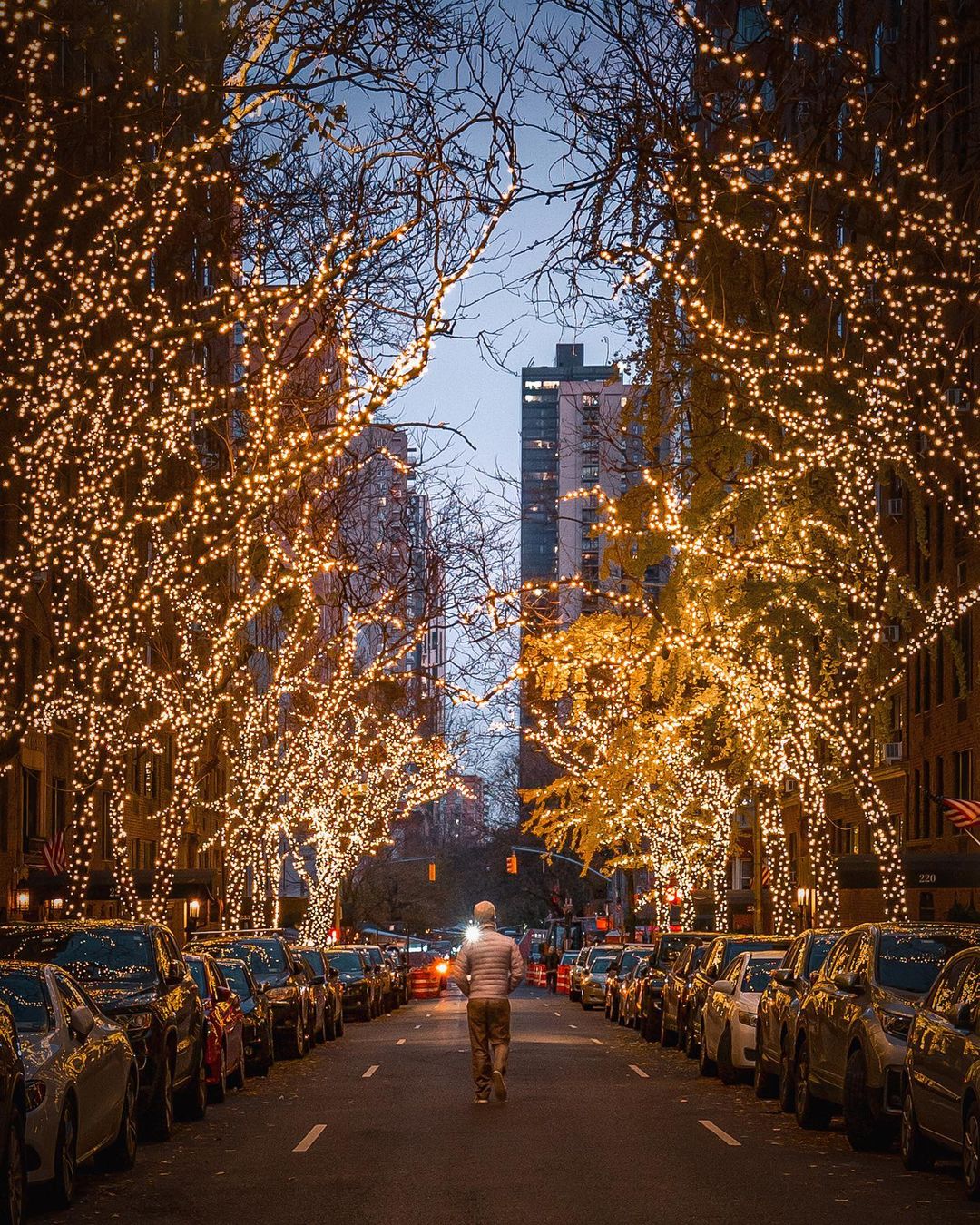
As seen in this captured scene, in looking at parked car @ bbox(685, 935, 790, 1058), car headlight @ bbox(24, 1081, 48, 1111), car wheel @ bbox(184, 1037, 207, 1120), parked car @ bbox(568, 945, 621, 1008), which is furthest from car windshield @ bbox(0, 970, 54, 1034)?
parked car @ bbox(568, 945, 621, 1008)

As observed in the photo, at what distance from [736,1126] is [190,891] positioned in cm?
3289

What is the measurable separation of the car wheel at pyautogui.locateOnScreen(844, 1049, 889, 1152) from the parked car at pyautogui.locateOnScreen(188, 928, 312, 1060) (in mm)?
13494

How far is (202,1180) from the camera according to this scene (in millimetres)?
14391

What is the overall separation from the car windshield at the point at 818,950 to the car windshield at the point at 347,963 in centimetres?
2588

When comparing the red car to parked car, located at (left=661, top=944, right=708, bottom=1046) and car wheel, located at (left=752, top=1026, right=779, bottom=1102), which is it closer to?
car wheel, located at (left=752, top=1026, right=779, bottom=1102)

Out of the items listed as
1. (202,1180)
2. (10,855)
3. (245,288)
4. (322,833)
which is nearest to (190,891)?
(10,855)

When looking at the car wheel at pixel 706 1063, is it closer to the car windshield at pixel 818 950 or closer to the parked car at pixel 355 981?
the car windshield at pixel 818 950

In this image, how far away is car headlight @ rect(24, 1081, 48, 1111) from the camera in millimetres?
11805

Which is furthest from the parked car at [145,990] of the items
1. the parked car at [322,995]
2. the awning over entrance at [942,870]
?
the awning over entrance at [942,870]

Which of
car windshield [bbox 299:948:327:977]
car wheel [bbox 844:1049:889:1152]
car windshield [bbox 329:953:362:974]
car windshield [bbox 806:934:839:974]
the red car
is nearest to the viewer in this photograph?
car wheel [bbox 844:1049:889:1152]

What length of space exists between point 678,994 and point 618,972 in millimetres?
15747

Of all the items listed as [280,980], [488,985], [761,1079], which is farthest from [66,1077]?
[280,980]

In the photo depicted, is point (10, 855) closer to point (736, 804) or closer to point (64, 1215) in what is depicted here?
point (736, 804)

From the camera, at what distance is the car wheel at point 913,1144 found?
1449cm
